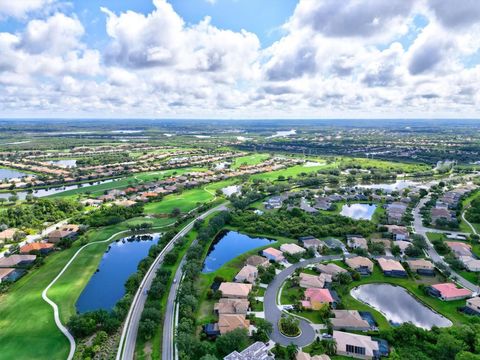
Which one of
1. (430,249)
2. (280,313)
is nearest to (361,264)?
(430,249)

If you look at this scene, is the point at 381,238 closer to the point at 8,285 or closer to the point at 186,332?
the point at 186,332

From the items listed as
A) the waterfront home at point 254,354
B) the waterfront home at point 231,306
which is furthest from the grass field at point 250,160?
the waterfront home at point 254,354

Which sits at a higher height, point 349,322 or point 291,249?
point 349,322

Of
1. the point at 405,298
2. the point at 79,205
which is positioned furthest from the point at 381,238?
the point at 79,205

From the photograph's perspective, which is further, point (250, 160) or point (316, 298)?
point (250, 160)

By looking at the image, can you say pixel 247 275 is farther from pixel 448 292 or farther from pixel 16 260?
pixel 16 260

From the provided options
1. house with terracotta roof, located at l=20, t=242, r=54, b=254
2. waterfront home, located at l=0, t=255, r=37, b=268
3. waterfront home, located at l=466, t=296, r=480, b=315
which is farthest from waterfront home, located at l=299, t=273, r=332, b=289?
Result: house with terracotta roof, located at l=20, t=242, r=54, b=254
